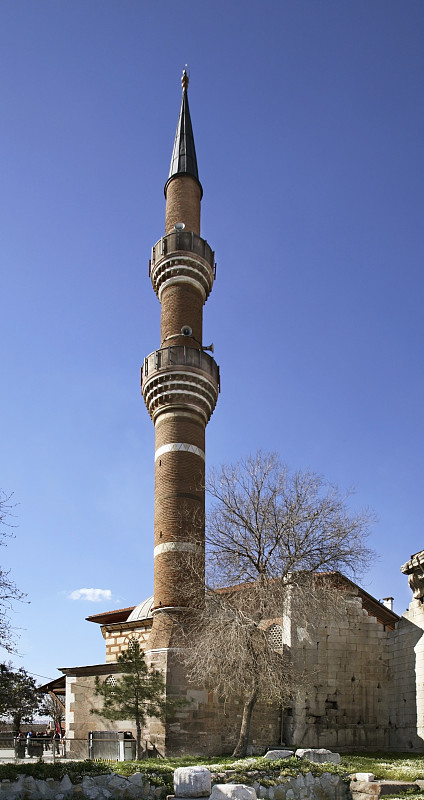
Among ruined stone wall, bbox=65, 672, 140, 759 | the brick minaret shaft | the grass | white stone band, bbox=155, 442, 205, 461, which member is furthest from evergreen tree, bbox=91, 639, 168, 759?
the grass

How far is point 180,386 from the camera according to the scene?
2475 centimetres

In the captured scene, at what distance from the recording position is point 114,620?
1367 inches

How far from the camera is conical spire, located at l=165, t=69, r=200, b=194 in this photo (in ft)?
94.7

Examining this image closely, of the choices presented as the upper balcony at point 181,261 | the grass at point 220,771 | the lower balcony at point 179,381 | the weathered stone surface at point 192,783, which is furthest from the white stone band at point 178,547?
the weathered stone surface at point 192,783

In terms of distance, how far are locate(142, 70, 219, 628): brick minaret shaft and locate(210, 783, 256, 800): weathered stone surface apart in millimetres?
10876

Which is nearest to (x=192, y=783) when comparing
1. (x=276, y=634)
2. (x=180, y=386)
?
(x=276, y=634)

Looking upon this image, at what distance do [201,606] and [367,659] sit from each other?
18.3 feet

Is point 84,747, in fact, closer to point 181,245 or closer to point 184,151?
point 181,245

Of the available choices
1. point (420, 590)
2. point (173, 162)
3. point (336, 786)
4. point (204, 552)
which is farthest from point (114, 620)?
point (336, 786)

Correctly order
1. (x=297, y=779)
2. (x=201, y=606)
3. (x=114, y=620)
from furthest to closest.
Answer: (x=114, y=620) → (x=201, y=606) → (x=297, y=779)

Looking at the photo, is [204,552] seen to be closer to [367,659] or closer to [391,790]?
[367,659]

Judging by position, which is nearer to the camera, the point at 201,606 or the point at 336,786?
the point at 336,786

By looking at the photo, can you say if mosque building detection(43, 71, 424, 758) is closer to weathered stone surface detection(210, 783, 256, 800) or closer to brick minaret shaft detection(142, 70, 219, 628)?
brick minaret shaft detection(142, 70, 219, 628)

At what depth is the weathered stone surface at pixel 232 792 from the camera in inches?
426
